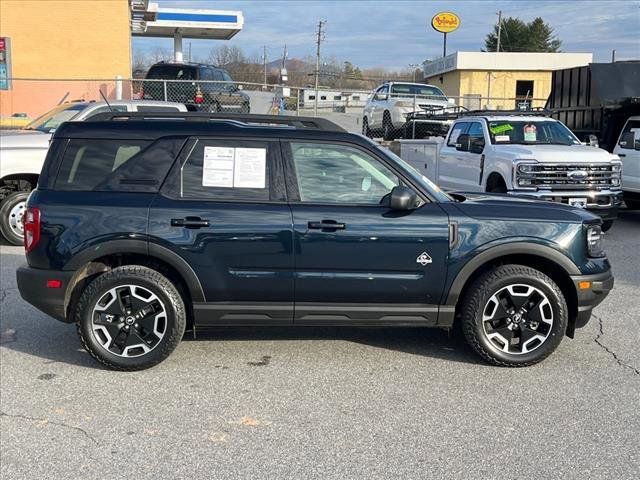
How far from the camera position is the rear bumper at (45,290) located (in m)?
4.81

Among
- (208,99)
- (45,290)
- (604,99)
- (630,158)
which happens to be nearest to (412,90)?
(208,99)

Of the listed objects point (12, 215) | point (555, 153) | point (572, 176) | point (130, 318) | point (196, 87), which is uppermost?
point (196, 87)

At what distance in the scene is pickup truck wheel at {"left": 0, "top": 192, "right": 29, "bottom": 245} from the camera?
921cm

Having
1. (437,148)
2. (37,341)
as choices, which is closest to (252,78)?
(437,148)

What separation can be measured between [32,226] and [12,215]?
5.03 m

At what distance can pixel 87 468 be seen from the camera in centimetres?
357

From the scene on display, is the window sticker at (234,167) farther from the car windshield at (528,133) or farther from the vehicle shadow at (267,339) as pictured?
the car windshield at (528,133)

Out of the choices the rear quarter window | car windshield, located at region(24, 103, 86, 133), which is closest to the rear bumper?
the rear quarter window

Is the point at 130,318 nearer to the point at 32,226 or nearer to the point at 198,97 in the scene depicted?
the point at 32,226

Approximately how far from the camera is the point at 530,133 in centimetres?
1120

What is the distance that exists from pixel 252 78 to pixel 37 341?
1982 inches

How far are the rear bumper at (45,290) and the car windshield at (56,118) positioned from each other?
A: 235 inches

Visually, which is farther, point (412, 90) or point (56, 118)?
point (412, 90)

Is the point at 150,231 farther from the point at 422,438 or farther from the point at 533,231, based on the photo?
the point at 533,231
